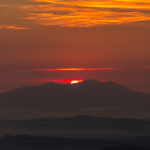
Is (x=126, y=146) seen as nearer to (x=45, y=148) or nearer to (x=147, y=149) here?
(x=147, y=149)

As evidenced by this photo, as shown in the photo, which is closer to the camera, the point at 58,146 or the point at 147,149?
the point at 147,149

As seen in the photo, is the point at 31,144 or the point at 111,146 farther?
the point at 31,144

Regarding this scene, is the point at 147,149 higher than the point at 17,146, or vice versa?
the point at 17,146

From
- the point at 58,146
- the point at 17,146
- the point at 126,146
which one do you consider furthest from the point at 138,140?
the point at 17,146

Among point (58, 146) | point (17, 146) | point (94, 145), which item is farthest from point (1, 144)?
point (94, 145)

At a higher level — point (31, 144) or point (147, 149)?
point (31, 144)

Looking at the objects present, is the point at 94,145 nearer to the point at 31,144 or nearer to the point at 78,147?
the point at 78,147

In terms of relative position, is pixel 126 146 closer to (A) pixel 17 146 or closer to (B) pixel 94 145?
(B) pixel 94 145
